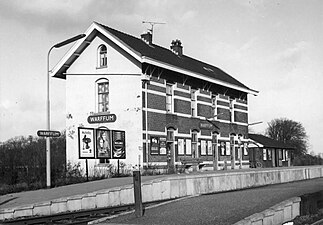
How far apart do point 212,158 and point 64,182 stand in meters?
15.2

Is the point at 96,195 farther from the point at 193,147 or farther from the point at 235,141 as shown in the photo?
the point at 235,141

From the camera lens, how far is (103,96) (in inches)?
1316

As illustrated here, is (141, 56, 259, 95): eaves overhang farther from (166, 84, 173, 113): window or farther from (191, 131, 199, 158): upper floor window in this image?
(191, 131, 199, 158): upper floor window

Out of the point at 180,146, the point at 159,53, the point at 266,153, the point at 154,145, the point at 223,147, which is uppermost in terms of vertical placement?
the point at 159,53

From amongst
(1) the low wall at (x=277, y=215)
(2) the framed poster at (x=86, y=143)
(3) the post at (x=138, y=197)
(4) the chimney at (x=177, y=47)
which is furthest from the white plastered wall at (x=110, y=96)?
(1) the low wall at (x=277, y=215)

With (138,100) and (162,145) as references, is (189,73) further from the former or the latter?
(162,145)

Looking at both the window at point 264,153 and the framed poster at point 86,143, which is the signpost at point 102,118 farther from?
the window at point 264,153

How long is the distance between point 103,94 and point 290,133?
59763mm

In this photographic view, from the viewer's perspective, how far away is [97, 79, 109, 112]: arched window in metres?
33.2

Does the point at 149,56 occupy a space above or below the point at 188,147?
above

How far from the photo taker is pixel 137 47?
3325cm

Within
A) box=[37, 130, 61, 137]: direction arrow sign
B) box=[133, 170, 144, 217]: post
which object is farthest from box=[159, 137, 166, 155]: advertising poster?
box=[133, 170, 144, 217]: post

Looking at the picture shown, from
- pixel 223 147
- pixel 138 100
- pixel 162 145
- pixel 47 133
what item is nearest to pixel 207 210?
pixel 47 133

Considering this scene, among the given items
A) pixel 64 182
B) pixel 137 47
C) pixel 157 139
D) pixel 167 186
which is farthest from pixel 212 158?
pixel 167 186
